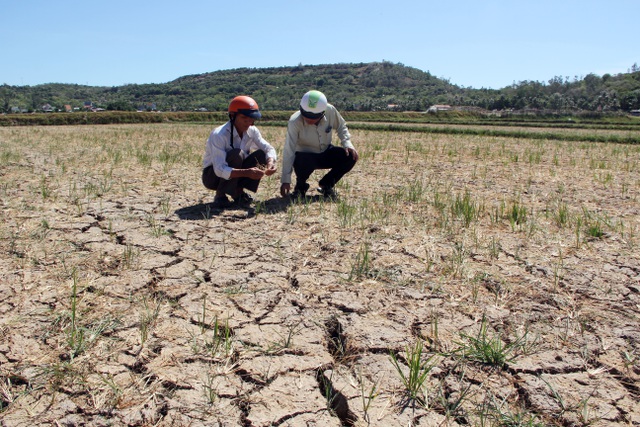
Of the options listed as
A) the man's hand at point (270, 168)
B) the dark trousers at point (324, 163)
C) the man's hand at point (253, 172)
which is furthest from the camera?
the dark trousers at point (324, 163)

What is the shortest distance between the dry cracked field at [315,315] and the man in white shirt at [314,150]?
1.78 ft

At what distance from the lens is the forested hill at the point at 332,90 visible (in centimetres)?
8638

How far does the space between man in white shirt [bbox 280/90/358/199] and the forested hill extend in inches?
2679

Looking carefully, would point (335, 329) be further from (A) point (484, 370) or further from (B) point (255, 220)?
(B) point (255, 220)

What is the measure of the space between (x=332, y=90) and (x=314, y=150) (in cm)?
11814

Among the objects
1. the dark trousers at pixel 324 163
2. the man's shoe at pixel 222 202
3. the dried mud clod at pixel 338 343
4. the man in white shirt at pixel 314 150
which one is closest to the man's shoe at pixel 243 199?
the man's shoe at pixel 222 202

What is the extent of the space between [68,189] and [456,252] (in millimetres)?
4078

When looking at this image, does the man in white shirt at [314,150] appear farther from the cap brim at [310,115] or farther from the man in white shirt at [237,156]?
the man in white shirt at [237,156]

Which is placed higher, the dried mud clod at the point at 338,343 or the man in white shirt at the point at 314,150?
the man in white shirt at the point at 314,150

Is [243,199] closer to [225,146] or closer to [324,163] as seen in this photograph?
[225,146]

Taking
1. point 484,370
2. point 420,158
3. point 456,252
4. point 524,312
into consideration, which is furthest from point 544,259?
point 420,158

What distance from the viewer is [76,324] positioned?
7.08 feet

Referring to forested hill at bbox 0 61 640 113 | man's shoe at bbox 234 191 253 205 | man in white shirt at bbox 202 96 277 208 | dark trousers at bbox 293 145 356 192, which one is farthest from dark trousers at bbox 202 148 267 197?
forested hill at bbox 0 61 640 113

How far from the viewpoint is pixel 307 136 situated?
487cm
